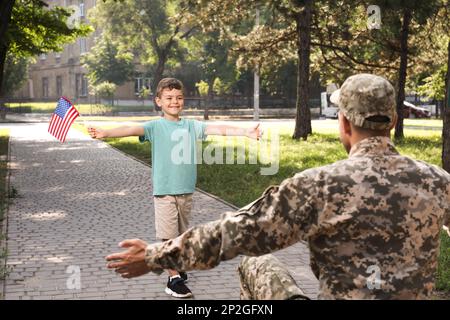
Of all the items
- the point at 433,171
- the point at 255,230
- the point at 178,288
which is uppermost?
the point at 433,171

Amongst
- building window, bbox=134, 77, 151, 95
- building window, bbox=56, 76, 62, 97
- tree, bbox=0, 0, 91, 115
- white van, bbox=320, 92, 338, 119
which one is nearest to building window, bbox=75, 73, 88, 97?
building window, bbox=56, 76, 62, 97

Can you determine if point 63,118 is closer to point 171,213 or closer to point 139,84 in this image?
point 171,213

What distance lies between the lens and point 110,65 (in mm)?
60062

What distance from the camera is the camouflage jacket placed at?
2.41 m

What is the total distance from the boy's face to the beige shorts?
74 centimetres

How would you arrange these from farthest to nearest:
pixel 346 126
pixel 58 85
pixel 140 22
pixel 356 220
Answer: pixel 58 85
pixel 140 22
pixel 346 126
pixel 356 220

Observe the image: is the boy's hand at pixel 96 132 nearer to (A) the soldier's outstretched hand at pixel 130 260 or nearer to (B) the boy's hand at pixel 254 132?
(B) the boy's hand at pixel 254 132

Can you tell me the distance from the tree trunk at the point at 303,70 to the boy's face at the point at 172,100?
791 inches

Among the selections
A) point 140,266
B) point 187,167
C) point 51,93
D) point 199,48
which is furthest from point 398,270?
point 51,93

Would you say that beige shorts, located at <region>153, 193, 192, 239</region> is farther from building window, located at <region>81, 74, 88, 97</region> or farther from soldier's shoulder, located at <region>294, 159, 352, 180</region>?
building window, located at <region>81, 74, 88, 97</region>

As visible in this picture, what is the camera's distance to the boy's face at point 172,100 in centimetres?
538

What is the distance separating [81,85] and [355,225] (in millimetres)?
77776

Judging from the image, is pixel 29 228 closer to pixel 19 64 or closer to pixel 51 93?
pixel 19 64

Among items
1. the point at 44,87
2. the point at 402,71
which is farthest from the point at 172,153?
the point at 44,87
